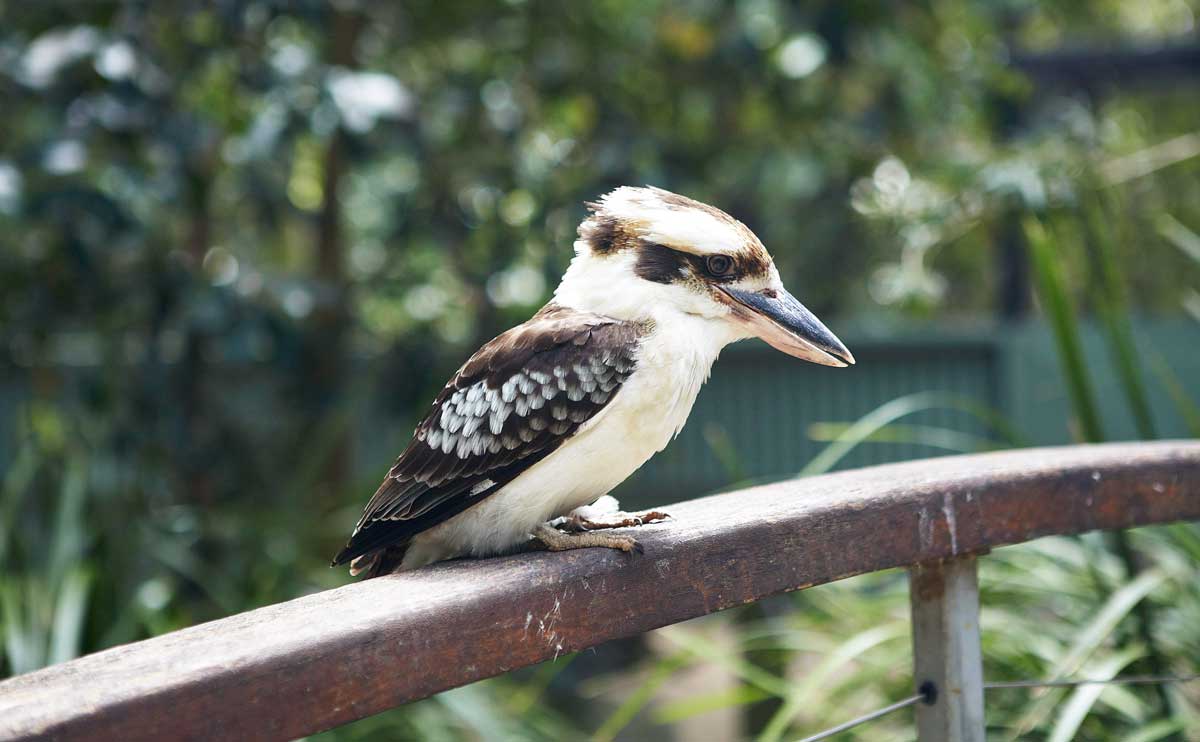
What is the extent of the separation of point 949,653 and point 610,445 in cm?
47

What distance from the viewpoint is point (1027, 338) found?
487 cm

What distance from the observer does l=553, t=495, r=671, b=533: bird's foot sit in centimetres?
145

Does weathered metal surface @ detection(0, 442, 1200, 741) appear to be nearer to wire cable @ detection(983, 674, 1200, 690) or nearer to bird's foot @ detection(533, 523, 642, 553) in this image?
bird's foot @ detection(533, 523, 642, 553)

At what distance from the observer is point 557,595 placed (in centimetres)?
115

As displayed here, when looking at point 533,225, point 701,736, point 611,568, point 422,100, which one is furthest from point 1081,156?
point 611,568

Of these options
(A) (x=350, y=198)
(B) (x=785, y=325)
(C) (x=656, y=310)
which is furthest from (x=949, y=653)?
(A) (x=350, y=198)

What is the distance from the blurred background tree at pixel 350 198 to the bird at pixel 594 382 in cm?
87

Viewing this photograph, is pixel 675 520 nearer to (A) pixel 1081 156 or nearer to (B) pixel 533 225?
(B) pixel 533 225

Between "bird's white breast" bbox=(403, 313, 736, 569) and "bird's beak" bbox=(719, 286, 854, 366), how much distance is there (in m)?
0.07

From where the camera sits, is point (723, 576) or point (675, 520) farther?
point (675, 520)

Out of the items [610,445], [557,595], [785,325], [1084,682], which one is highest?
[785,325]

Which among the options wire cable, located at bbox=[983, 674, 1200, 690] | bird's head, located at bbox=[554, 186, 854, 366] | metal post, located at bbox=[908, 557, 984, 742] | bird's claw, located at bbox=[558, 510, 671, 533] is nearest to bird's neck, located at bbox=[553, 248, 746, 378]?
bird's head, located at bbox=[554, 186, 854, 366]

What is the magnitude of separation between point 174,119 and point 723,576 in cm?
186

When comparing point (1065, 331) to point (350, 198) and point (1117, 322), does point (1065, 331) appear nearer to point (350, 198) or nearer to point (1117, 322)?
point (1117, 322)
